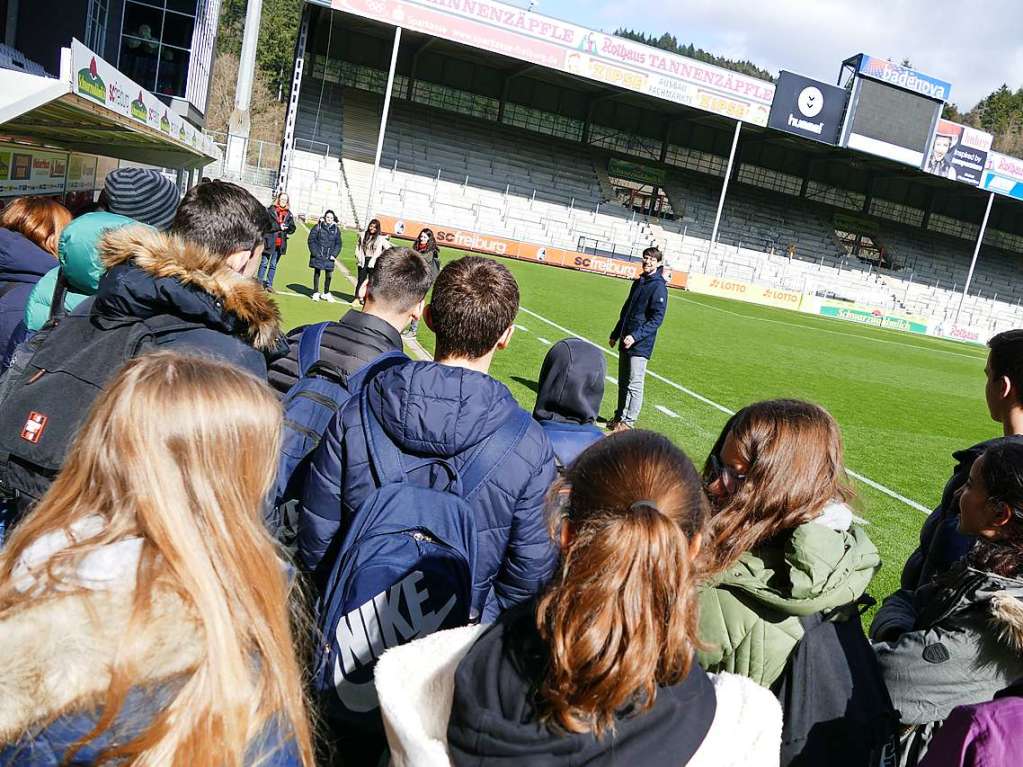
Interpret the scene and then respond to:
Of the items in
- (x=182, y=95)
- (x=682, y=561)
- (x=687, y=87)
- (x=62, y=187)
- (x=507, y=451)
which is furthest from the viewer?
(x=687, y=87)

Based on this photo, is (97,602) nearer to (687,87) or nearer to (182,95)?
(182,95)

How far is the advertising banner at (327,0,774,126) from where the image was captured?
26.8 m

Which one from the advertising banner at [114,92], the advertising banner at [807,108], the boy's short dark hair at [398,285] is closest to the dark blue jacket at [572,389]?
the boy's short dark hair at [398,285]

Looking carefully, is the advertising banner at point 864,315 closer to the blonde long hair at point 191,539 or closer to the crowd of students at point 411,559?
the crowd of students at point 411,559

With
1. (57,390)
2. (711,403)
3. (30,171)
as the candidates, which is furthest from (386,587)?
(711,403)

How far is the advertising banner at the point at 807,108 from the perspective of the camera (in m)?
32.4

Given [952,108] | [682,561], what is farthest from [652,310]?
[952,108]

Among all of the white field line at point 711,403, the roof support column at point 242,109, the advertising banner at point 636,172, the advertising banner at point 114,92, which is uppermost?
the advertising banner at point 636,172

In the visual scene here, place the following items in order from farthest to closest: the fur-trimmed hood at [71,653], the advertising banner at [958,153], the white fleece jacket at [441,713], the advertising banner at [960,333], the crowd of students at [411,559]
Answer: the advertising banner at [960,333] < the advertising banner at [958,153] < the white fleece jacket at [441,713] < the crowd of students at [411,559] < the fur-trimmed hood at [71,653]

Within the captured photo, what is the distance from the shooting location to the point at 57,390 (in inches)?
86.0

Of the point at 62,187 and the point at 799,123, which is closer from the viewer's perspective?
the point at 62,187

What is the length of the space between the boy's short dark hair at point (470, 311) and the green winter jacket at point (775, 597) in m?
1.02

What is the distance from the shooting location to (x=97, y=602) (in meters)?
1.21

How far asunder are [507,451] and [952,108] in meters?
111
